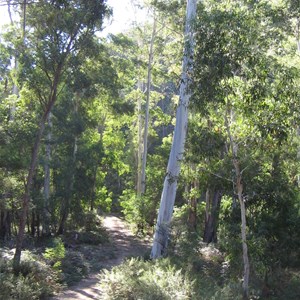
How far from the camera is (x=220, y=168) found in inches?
363

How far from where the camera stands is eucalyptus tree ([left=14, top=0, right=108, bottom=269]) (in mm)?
10836

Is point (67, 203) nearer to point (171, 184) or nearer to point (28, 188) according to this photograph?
point (171, 184)

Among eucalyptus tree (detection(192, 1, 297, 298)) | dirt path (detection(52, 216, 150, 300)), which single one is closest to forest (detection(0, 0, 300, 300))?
eucalyptus tree (detection(192, 1, 297, 298))

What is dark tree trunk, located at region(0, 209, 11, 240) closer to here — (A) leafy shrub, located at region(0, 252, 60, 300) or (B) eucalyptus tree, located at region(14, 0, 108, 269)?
(A) leafy shrub, located at region(0, 252, 60, 300)

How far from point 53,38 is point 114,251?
10503 millimetres

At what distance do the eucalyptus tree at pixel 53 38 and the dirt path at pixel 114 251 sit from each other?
2393mm

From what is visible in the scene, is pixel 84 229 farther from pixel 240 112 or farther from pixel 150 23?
pixel 240 112

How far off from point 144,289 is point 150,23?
66.9ft

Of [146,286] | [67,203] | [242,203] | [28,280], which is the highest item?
[242,203]

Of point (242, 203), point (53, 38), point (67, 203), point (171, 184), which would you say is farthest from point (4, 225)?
point (242, 203)

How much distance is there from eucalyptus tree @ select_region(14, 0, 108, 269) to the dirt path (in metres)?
2.39

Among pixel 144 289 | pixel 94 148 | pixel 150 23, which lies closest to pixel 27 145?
pixel 94 148

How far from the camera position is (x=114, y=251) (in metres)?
17.8

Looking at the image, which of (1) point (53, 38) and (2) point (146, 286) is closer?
(2) point (146, 286)
